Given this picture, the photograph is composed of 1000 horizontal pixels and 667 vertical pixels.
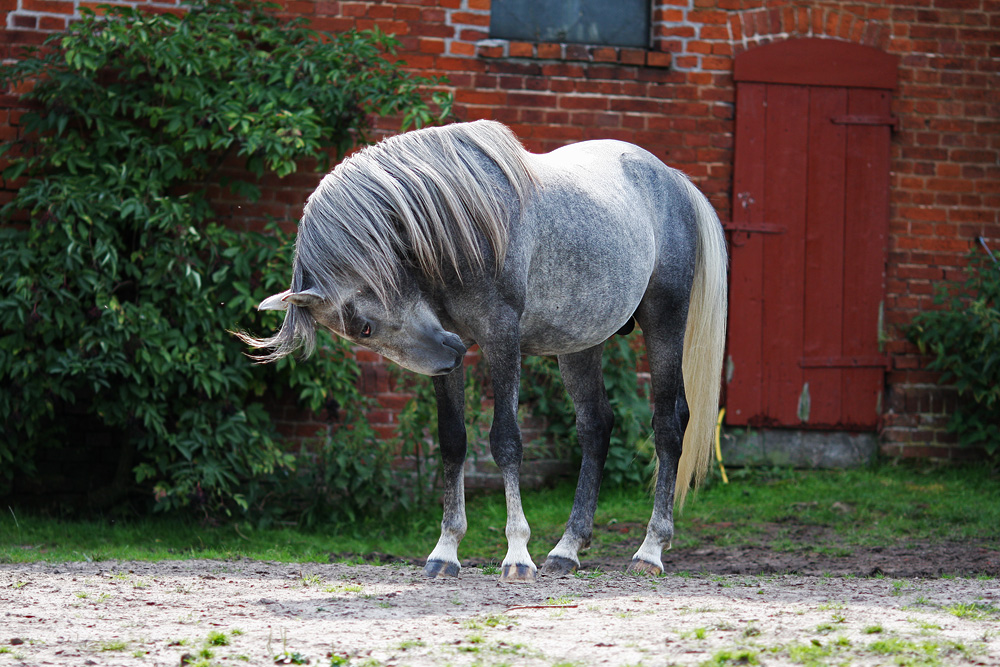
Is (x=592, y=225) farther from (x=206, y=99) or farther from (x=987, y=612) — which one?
(x=206, y=99)

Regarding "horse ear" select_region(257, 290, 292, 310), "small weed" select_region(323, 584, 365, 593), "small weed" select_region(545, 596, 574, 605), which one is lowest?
"small weed" select_region(323, 584, 365, 593)

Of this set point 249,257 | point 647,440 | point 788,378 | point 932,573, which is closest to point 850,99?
point 788,378

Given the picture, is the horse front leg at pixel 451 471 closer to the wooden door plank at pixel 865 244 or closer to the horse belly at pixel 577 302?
the horse belly at pixel 577 302

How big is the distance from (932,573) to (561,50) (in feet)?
12.6

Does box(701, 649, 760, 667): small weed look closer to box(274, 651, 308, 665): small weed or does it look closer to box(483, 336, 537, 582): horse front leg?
box(274, 651, 308, 665): small weed

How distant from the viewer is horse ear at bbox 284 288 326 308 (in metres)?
3.23

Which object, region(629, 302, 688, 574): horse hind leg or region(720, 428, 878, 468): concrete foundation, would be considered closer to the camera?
region(629, 302, 688, 574): horse hind leg

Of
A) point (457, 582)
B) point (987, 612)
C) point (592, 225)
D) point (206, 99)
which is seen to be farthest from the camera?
point (206, 99)

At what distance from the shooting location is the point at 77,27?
550cm

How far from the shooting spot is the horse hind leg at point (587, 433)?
13.8 ft

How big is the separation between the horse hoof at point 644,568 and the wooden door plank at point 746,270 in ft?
8.19

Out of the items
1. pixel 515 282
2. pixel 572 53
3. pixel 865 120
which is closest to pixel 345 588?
pixel 515 282

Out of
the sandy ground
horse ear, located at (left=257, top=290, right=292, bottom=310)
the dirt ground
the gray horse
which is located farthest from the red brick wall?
horse ear, located at (left=257, top=290, right=292, bottom=310)

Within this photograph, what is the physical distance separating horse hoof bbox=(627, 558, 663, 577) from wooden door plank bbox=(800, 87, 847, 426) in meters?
2.80
